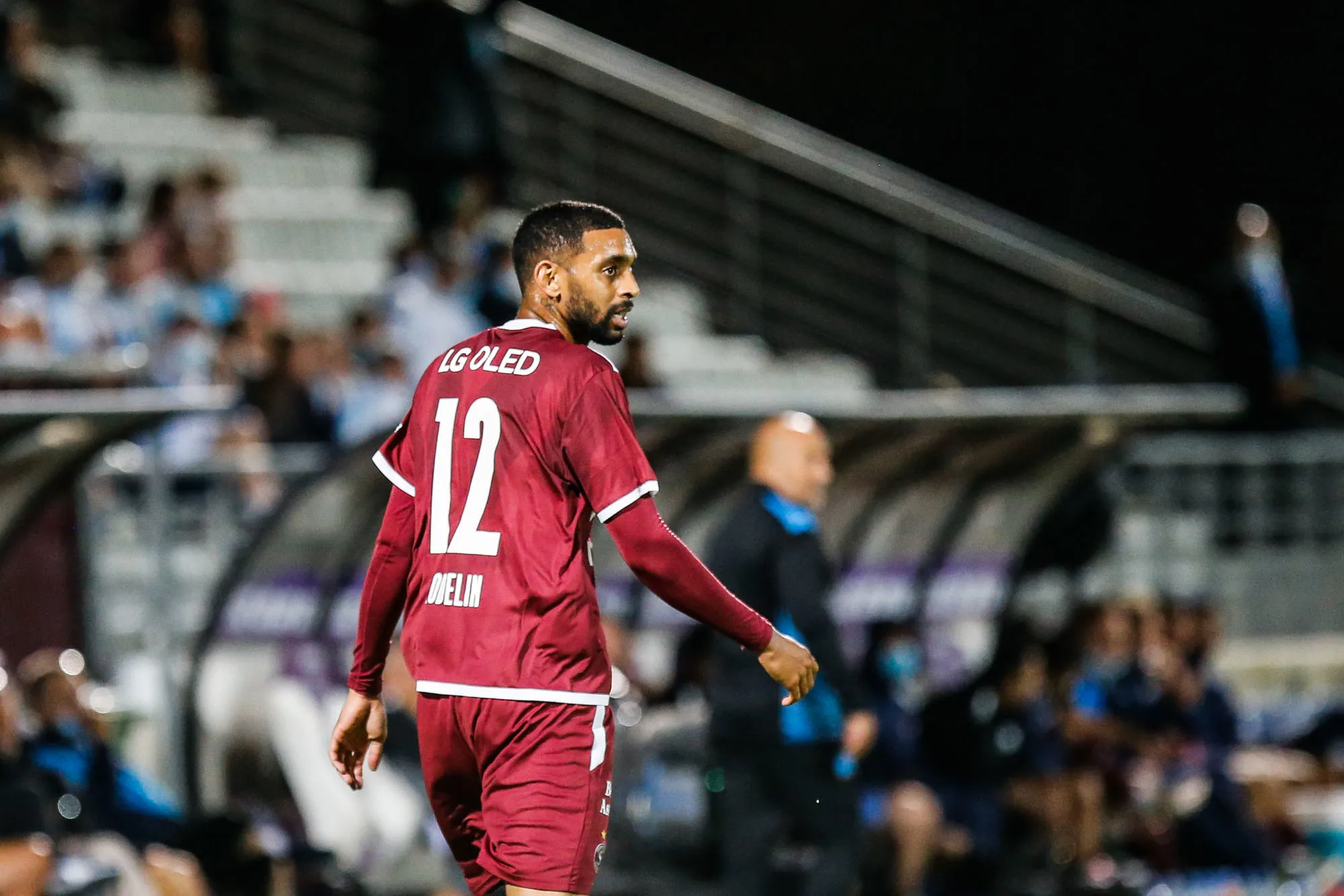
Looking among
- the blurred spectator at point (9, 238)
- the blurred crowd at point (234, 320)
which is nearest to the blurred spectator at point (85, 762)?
the blurred crowd at point (234, 320)

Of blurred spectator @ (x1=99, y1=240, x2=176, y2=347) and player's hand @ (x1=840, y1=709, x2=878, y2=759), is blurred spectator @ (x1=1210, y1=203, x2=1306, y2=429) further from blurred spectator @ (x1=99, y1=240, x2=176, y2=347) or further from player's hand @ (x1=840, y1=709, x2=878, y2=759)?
player's hand @ (x1=840, y1=709, x2=878, y2=759)

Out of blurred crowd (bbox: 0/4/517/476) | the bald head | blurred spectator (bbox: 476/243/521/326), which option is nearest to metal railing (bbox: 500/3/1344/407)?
blurred crowd (bbox: 0/4/517/476)

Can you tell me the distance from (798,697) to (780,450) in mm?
2860

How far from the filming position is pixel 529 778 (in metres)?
4.49

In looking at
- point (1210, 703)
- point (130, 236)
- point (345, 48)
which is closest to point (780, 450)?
point (1210, 703)

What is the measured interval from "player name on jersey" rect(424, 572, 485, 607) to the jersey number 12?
48 millimetres

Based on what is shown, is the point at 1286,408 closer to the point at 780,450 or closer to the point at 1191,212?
the point at 1191,212

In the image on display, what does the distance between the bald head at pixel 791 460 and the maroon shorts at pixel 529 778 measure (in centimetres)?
286

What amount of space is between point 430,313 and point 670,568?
25.7ft

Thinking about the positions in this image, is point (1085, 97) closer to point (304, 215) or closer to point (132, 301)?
point (304, 215)

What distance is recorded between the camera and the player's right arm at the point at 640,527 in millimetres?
4480

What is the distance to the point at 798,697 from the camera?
15.1ft

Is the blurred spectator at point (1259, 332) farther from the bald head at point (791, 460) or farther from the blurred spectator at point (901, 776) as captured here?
the bald head at point (791, 460)

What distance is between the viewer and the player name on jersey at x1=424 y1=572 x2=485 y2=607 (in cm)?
458
